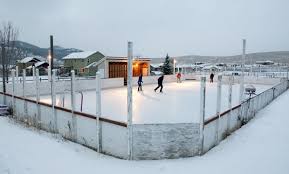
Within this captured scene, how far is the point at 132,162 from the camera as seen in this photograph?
636cm

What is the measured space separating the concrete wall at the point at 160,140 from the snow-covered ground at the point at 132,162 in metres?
0.21

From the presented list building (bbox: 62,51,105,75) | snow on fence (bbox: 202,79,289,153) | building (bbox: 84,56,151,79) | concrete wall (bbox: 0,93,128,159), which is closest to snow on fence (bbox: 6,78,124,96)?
building (bbox: 84,56,151,79)

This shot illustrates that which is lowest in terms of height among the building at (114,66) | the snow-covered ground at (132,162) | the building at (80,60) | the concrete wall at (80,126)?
the snow-covered ground at (132,162)

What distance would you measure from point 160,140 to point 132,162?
85cm

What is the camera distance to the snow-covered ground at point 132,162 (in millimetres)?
5938

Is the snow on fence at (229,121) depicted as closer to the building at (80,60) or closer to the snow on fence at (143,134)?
the snow on fence at (143,134)

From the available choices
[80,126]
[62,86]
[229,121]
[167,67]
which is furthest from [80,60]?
[229,121]

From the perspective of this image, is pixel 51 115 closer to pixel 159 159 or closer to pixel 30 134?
pixel 30 134

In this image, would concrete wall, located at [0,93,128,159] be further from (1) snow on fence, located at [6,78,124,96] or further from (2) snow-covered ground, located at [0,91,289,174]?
(1) snow on fence, located at [6,78,124,96]

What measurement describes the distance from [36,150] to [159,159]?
132 inches

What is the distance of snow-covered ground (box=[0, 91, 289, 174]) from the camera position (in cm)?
594

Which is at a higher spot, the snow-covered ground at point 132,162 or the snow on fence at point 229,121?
the snow on fence at point 229,121

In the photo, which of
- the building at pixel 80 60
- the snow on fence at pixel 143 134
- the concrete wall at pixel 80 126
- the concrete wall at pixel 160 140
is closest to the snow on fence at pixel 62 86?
the concrete wall at pixel 80 126

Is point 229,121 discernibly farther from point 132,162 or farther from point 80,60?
point 80,60
